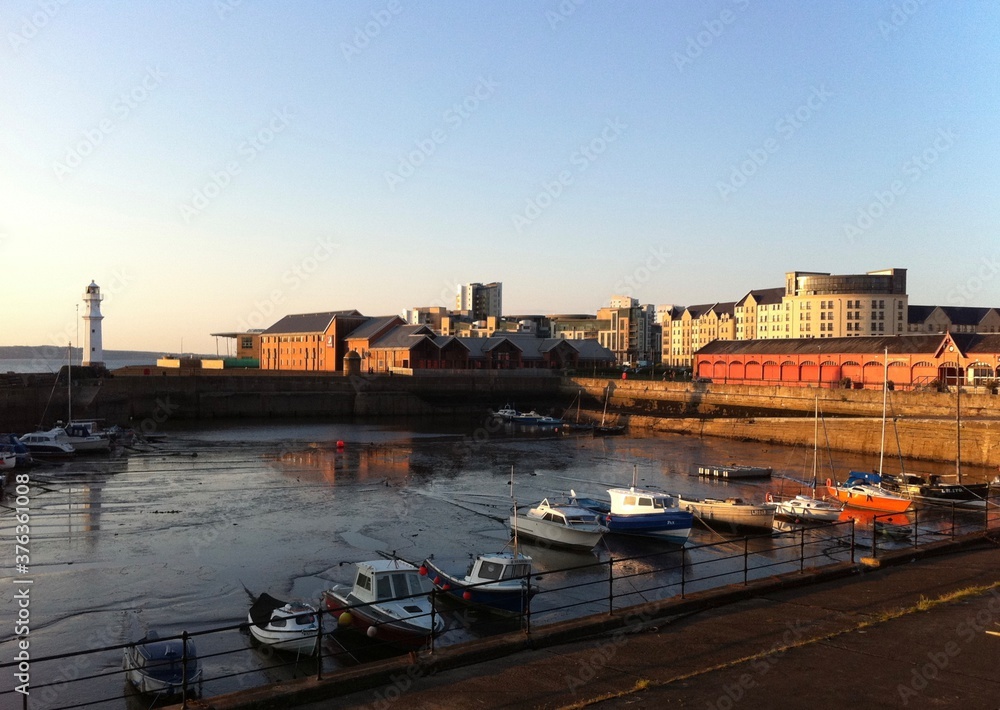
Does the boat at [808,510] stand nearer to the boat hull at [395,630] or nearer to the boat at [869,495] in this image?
the boat at [869,495]

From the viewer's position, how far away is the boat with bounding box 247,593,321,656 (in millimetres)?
20156

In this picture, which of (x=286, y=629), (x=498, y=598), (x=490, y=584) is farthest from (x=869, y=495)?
(x=286, y=629)

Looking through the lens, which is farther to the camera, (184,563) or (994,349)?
(994,349)

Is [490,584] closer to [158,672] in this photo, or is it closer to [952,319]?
[158,672]

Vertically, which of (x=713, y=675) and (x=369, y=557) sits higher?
(x=713, y=675)

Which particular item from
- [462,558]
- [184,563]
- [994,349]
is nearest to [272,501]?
[184,563]

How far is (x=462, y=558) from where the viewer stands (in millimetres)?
30344

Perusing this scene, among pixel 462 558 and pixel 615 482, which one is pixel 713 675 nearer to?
pixel 462 558

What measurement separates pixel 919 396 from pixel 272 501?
53299 mm

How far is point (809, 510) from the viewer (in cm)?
3841

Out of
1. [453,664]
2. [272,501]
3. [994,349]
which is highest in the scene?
[994,349]

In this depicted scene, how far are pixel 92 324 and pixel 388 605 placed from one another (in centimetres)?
10529

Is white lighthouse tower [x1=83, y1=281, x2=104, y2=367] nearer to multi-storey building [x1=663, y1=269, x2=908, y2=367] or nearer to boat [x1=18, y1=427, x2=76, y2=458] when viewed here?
boat [x1=18, y1=427, x2=76, y2=458]

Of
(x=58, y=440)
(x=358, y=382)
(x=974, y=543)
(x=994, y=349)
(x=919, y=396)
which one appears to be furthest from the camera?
(x=358, y=382)
